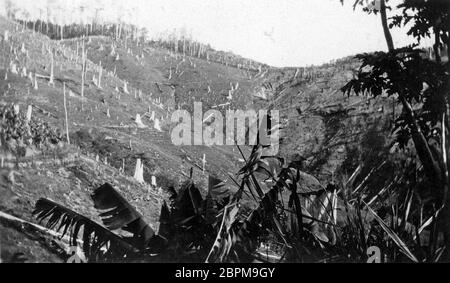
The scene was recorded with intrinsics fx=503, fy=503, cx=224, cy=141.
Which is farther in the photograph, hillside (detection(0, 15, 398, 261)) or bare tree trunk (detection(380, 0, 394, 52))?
hillside (detection(0, 15, 398, 261))

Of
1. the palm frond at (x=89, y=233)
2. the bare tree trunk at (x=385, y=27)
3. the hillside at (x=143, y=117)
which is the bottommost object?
the palm frond at (x=89, y=233)

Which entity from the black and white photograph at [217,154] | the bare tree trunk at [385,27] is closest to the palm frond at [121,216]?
the black and white photograph at [217,154]

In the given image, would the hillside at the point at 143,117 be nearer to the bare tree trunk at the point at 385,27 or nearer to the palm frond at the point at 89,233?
the palm frond at the point at 89,233

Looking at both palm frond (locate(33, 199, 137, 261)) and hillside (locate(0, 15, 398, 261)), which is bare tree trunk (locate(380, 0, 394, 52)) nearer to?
hillside (locate(0, 15, 398, 261))

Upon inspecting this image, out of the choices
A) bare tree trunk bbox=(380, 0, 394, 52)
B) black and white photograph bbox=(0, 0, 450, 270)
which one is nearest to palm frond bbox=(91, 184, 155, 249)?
black and white photograph bbox=(0, 0, 450, 270)

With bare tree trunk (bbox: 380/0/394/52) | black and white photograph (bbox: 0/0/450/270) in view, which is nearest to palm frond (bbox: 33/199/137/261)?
black and white photograph (bbox: 0/0/450/270)

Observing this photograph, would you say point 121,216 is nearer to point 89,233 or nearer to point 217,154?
point 89,233

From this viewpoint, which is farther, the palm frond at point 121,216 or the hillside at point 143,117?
the hillside at point 143,117

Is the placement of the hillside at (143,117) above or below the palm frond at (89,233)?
above

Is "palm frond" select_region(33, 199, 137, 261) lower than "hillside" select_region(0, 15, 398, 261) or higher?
lower

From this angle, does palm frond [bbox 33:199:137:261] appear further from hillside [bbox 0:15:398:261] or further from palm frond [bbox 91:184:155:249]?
hillside [bbox 0:15:398:261]

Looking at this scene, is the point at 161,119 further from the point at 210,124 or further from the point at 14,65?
the point at 14,65

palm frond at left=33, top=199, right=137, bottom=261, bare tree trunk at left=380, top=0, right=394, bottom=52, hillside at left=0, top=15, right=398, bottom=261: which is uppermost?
bare tree trunk at left=380, top=0, right=394, bottom=52
